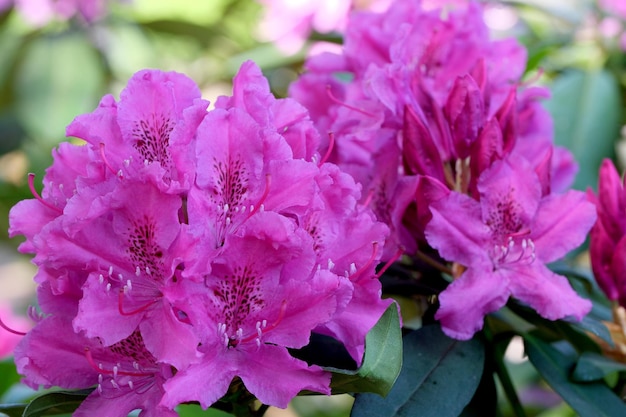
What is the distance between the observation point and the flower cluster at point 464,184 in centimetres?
66

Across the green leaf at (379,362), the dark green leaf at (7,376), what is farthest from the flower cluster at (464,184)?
the dark green leaf at (7,376)

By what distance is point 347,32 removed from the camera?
0.83 metres

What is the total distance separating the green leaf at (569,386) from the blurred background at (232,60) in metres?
0.28

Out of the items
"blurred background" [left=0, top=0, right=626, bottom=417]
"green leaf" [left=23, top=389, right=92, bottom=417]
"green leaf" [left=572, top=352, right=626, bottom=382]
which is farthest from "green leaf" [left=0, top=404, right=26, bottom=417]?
"green leaf" [left=572, top=352, right=626, bottom=382]

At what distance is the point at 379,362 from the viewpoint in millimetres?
519

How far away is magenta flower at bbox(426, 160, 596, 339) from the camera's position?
65 centimetres

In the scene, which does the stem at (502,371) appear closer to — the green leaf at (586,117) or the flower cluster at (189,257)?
the flower cluster at (189,257)

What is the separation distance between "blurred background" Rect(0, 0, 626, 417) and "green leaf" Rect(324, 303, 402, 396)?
1.72 feet

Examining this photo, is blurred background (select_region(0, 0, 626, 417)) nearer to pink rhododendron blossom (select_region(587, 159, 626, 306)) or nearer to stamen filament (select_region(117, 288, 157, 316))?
pink rhododendron blossom (select_region(587, 159, 626, 306))

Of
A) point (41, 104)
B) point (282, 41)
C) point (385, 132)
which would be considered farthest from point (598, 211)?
point (41, 104)

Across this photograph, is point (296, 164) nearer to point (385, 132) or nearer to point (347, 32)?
point (385, 132)

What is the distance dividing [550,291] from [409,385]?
148 mm

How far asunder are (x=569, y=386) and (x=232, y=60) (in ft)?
3.23

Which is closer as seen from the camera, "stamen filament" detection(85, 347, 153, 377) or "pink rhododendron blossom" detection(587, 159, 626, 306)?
"stamen filament" detection(85, 347, 153, 377)
